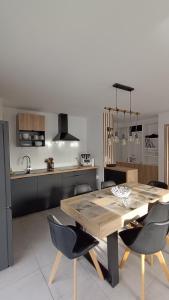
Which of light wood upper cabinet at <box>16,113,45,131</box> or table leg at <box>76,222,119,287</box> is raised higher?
light wood upper cabinet at <box>16,113,45,131</box>

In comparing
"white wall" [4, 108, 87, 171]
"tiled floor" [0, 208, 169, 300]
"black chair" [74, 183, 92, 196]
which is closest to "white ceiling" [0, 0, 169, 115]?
"white wall" [4, 108, 87, 171]

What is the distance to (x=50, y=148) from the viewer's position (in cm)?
462

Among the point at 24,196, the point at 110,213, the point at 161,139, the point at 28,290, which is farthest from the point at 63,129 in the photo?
the point at 28,290

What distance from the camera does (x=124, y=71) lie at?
2.00 metres

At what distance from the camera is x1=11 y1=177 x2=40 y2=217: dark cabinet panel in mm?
3410

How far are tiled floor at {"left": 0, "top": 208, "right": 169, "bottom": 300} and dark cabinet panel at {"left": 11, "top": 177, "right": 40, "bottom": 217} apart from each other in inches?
43.4

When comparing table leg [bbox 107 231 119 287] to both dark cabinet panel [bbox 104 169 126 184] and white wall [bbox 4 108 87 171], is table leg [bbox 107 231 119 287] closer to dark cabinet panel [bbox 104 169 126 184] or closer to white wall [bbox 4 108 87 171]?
dark cabinet panel [bbox 104 169 126 184]

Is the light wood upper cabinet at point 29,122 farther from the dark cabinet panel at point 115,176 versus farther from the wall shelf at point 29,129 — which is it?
the dark cabinet panel at point 115,176

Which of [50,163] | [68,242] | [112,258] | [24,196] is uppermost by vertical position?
[50,163]

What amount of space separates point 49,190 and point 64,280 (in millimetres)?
2230

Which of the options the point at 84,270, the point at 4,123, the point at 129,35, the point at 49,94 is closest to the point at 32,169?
the point at 49,94

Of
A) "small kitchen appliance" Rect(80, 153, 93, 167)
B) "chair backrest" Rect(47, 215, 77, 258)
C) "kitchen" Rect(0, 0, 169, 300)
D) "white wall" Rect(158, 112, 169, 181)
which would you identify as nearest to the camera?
"kitchen" Rect(0, 0, 169, 300)

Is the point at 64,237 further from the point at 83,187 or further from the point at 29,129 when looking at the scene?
the point at 29,129

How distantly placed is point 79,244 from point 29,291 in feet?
2.27
